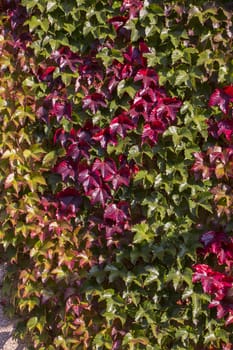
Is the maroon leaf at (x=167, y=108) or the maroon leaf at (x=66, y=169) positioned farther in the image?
the maroon leaf at (x=66, y=169)

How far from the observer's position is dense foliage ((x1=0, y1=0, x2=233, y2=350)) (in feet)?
8.04

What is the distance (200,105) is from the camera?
8.07 ft

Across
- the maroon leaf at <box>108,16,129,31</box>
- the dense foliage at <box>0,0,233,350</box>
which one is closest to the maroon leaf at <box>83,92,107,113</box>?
the dense foliage at <box>0,0,233,350</box>

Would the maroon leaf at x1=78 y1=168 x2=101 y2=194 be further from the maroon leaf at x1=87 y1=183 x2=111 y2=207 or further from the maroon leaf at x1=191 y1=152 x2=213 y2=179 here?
the maroon leaf at x1=191 y1=152 x2=213 y2=179

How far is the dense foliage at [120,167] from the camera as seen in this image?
2.45 m

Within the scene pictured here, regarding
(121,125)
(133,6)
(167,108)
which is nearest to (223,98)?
(167,108)

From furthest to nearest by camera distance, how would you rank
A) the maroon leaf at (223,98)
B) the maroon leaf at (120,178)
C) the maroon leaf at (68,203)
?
the maroon leaf at (68,203) → the maroon leaf at (120,178) → the maroon leaf at (223,98)

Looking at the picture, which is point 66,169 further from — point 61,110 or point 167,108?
point 167,108

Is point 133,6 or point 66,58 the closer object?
point 133,6

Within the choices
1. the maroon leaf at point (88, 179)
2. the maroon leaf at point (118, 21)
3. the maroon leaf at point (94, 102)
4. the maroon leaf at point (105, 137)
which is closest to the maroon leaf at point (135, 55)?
the maroon leaf at point (118, 21)

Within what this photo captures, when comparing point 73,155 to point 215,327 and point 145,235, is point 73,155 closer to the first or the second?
point 145,235

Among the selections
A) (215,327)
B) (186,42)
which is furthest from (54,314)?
(186,42)

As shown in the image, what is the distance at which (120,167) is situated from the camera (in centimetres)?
254

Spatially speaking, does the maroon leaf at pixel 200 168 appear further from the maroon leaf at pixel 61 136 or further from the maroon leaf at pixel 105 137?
the maroon leaf at pixel 61 136
